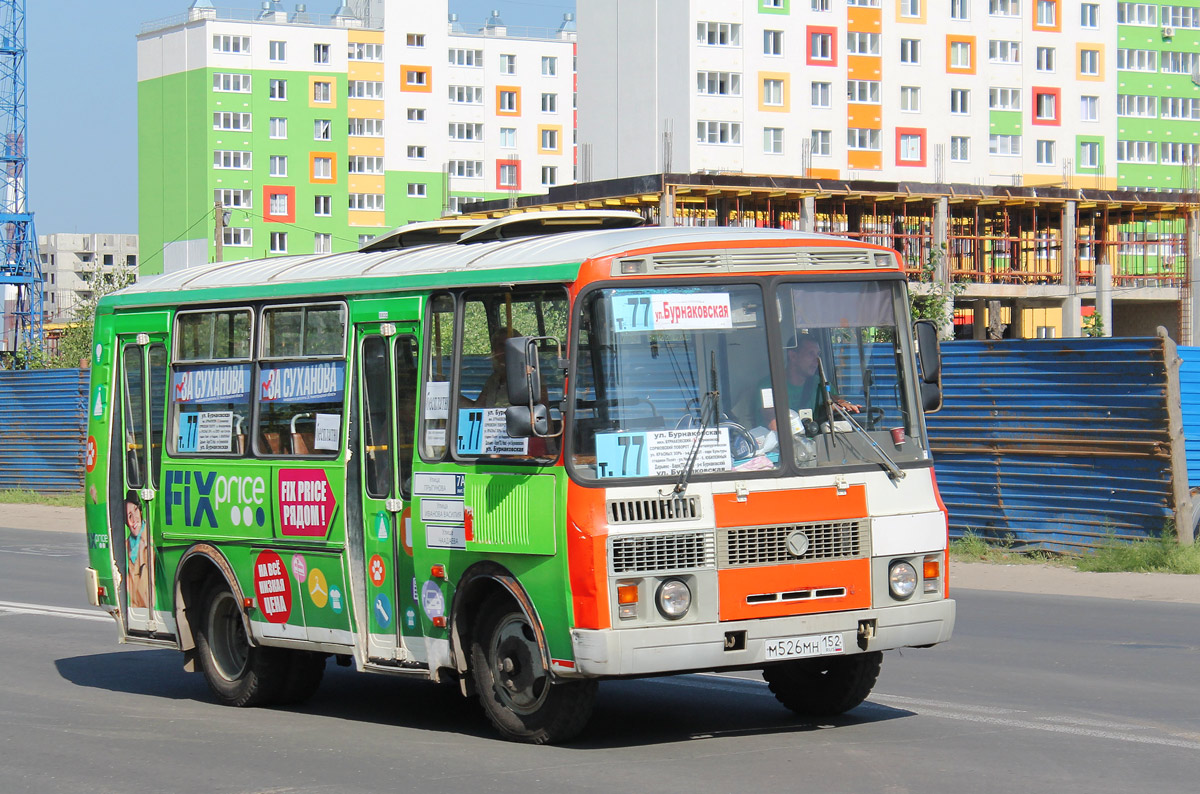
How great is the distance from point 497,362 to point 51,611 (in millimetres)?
9500

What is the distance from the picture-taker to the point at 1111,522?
1912 cm

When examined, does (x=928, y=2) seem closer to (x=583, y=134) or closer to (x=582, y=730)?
(x=583, y=134)

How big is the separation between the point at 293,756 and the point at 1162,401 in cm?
1190

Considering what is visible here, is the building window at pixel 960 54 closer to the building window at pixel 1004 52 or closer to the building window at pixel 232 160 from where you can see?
the building window at pixel 1004 52

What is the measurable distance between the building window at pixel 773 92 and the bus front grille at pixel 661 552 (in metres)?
77.1

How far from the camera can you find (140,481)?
480 inches

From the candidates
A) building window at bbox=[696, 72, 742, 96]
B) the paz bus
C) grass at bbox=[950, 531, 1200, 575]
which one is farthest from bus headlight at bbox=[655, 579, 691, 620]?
building window at bbox=[696, 72, 742, 96]

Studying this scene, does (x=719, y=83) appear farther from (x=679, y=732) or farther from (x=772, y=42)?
(x=679, y=732)

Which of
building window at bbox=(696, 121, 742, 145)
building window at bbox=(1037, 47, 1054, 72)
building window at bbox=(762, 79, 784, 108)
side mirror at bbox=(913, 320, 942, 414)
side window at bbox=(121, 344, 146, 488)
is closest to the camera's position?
side mirror at bbox=(913, 320, 942, 414)

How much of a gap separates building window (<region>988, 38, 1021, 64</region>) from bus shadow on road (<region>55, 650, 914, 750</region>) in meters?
81.6

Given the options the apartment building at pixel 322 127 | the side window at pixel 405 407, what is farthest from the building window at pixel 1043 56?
the side window at pixel 405 407

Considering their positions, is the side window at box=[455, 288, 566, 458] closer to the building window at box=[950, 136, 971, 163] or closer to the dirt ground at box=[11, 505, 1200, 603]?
Result: the dirt ground at box=[11, 505, 1200, 603]

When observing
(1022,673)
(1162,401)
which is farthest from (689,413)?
(1162,401)

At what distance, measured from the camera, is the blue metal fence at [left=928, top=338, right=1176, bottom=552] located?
18.7 metres
